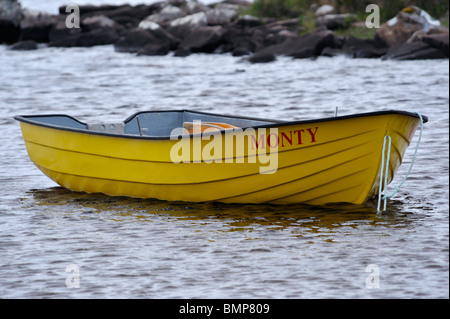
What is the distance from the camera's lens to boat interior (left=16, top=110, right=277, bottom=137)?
37.1ft

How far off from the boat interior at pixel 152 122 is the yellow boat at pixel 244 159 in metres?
0.40

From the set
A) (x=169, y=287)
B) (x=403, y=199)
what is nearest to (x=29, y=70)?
(x=403, y=199)

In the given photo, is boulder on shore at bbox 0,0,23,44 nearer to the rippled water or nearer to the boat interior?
the rippled water

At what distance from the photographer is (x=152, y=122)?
461 inches

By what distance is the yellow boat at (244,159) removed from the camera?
9.09 meters

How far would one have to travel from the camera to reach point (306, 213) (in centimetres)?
949

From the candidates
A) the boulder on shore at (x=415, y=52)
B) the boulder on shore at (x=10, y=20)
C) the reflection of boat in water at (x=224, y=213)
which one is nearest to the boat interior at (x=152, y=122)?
the reflection of boat in water at (x=224, y=213)

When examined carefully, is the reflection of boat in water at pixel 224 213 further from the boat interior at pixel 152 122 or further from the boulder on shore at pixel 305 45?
the boulder on shore at pixel 305 45

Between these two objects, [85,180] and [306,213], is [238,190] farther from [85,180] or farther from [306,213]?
[85,180]

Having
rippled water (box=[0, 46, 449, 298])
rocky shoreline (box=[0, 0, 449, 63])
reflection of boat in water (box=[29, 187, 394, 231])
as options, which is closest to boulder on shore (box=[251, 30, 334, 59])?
rocky shoreline (box=[0, 0, 449, 63])

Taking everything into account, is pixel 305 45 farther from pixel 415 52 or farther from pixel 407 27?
pixel 415 52

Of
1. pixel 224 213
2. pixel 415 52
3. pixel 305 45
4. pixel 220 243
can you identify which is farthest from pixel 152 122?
pixel 305 45

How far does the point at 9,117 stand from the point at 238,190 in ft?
32.8

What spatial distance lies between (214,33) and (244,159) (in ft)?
76.5
